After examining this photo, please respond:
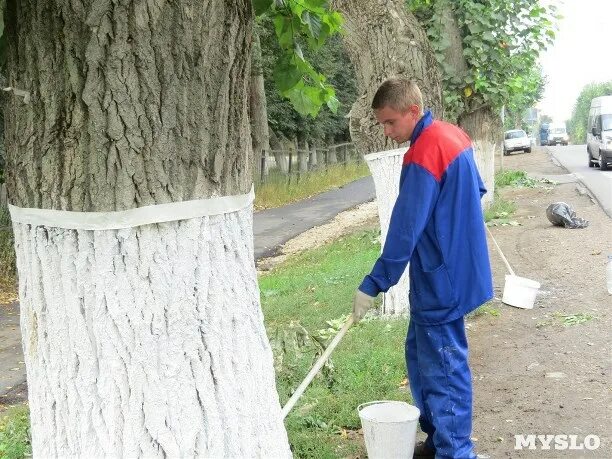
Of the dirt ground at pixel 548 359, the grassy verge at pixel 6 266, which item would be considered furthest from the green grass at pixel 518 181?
the grassy verge at pixel 6 266

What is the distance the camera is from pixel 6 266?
12.1m

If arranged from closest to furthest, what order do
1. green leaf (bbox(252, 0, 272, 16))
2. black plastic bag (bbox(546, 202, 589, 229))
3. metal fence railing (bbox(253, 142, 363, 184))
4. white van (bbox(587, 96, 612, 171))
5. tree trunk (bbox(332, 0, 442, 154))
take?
green leaf (bbox(252, 0, 272, 16)), tree trunk (bbox(332, 0, 442, 154)), black plastic bag (bbox(546, 202, 589, 229)), white van (bbox(587, 96, 612, 171)), metal fence railing (bbox(253, 142, 363, 184))

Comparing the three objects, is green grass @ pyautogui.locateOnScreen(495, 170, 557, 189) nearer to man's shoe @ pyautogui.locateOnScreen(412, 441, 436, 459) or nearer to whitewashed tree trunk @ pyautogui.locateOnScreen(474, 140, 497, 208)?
whitewashed tree trunk @ pyautogui.locateOnScreen(474, 140, 497, 208)

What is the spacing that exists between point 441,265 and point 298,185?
2156cm

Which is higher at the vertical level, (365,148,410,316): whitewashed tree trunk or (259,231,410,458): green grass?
(365,148,410,316): whitewashed tree trunk

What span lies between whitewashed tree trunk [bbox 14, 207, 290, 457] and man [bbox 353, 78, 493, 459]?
1.24m

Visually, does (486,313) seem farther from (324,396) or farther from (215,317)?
(215,317)

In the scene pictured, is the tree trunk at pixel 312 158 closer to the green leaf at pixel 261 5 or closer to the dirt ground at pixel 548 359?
the dirt ground at pixel 548 359

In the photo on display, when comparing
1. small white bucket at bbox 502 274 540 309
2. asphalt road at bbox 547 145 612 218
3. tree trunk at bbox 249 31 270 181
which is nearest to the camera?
small white bucket at bbox 502 274 540 309

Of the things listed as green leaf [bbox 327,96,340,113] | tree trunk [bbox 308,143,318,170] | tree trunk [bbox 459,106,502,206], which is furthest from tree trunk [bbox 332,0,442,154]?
tree trunk [bbox 308,143,318,170]

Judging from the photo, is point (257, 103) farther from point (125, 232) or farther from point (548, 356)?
point (125, 232)

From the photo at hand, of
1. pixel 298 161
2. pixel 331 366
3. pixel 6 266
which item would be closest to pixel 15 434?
pixel 331 366

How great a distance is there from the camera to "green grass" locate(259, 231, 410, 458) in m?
4.54

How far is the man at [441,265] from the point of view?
145 inches
